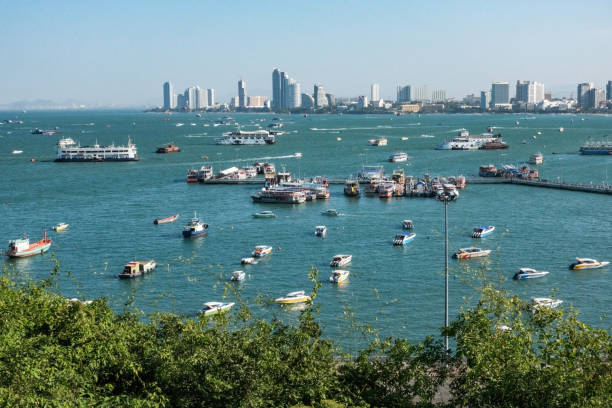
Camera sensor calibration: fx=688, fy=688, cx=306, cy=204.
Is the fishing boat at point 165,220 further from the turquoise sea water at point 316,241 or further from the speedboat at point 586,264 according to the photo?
the speedboat at point 586,264

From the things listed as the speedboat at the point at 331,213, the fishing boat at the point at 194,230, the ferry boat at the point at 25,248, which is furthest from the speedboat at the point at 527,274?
the ferry boat at the point at 25,248

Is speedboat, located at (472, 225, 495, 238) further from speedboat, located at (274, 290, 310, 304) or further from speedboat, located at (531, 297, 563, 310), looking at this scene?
speedboat, located at (274, 290, 310, 304)

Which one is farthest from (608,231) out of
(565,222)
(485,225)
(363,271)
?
(363,271)

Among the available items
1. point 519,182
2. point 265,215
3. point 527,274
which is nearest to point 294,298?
point 527,274

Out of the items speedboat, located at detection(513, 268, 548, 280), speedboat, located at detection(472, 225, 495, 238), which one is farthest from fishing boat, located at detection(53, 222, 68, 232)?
speedboat, located at detection(513, 268, 548, 280)

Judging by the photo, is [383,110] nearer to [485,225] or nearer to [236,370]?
[485,225]
